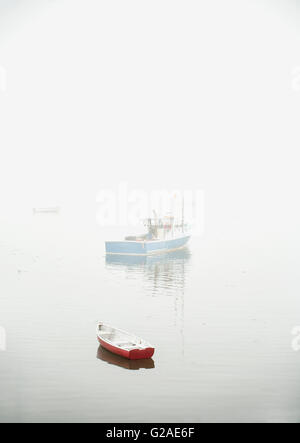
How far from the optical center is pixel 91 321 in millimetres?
45812

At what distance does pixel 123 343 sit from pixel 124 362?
2004 mm

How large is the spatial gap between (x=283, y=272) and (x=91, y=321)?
48589 mm

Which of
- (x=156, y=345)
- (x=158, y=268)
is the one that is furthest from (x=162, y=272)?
(x=156, y=345)

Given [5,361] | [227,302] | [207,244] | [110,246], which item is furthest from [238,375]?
[207,244]

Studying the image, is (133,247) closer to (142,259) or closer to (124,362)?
(142,259)

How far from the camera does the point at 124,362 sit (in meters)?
33.6

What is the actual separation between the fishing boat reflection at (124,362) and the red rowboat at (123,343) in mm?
392

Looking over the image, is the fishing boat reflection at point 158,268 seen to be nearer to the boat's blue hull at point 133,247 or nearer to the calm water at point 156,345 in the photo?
the calm water at point 156,345

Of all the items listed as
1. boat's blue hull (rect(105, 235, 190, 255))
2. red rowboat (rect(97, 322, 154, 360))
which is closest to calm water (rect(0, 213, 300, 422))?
red rowboat (rect(97, 322, 154, 360))

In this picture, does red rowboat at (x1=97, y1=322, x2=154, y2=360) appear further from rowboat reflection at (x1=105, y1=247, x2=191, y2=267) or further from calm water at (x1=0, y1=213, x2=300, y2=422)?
rowboat reflection at (x1=105, y1=247, x2=191, y2=267)

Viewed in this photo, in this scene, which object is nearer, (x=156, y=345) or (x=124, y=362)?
(x=124, y=362)

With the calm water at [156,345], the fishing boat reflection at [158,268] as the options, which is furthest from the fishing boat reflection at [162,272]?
the calm water at [156,345]

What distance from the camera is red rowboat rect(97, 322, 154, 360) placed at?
108ft
